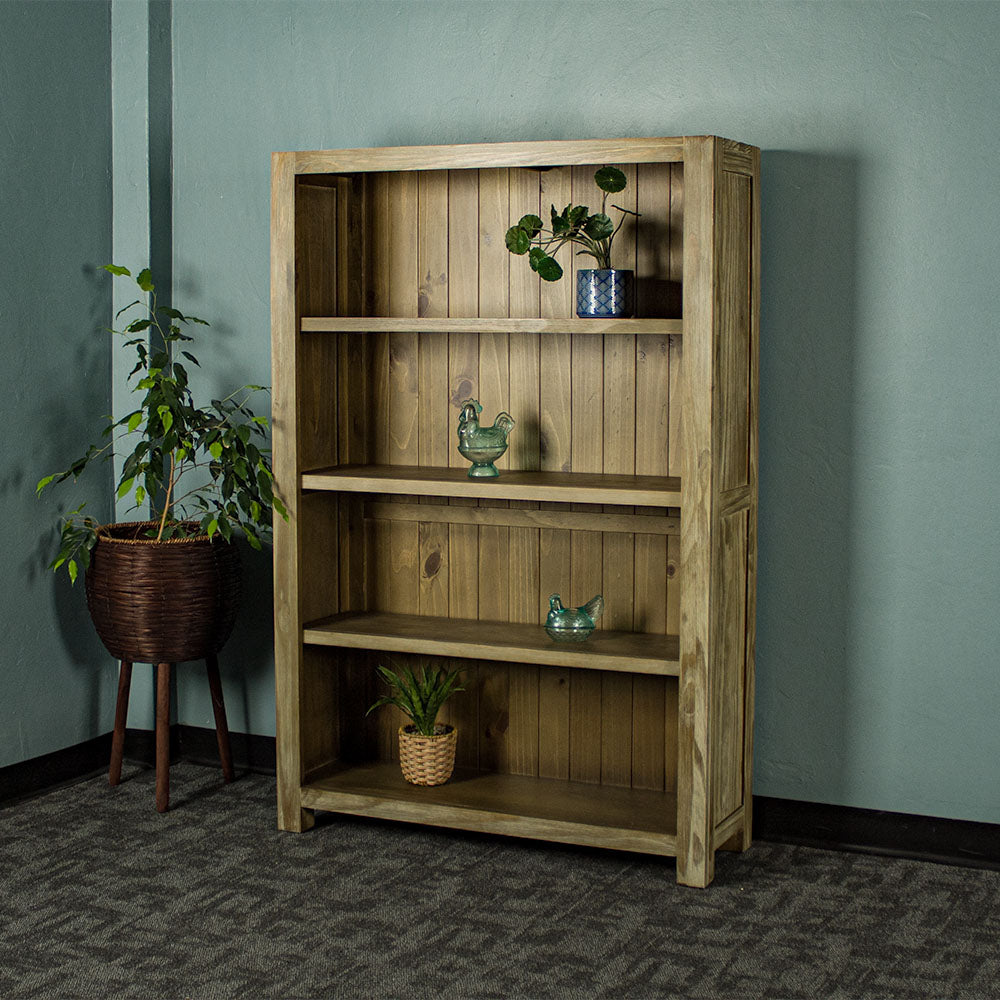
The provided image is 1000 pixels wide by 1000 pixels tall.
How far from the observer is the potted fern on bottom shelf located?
135 inches

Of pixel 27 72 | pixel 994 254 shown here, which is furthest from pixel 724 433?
pixel 27 72

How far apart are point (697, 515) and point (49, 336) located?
1988mm

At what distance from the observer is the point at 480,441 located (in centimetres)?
328

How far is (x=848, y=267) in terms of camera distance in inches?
125

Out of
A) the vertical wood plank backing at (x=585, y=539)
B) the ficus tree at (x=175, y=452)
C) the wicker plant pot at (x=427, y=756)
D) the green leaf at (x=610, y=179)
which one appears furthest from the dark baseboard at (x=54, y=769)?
the green leaf at (x=610, y=179)

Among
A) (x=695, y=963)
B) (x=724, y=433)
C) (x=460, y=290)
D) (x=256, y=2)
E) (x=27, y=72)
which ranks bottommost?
(x=695, y=963)

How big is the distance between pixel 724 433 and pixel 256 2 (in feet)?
6.24

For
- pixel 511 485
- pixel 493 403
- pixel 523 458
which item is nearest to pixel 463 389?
pixel 493 403

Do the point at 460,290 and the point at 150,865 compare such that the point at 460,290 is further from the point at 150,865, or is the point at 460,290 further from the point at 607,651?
the point at 150,865

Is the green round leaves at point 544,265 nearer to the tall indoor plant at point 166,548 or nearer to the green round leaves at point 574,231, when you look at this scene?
the green round leaves at point 574,231

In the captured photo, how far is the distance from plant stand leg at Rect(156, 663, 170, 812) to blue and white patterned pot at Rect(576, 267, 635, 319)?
5.05 feet

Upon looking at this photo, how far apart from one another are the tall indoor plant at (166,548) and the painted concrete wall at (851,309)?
1.02m

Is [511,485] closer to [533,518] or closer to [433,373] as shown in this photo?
[533,518]

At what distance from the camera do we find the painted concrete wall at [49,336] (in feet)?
11.8
